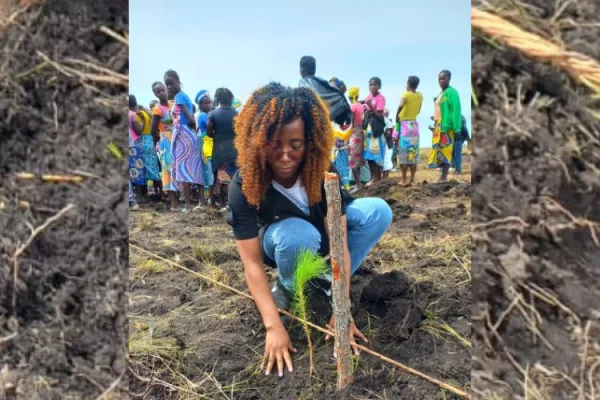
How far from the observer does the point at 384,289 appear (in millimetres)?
2320

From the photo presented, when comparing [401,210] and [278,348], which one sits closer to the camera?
[278,348]

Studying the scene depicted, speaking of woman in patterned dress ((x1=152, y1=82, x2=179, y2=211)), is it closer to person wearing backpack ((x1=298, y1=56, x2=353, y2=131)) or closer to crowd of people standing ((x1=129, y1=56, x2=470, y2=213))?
crowd of people standing ((x1=129, y1=56, x2=470, y2=213))

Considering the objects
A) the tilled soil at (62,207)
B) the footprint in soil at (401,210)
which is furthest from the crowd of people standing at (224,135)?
the tilled soil at (62,207)

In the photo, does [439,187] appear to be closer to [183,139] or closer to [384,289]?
[183,139]

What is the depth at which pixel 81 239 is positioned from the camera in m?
1.05

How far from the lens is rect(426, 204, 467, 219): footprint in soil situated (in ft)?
15.8

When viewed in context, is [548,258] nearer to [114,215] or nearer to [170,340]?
[114,215]

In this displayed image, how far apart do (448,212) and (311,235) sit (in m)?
3.20

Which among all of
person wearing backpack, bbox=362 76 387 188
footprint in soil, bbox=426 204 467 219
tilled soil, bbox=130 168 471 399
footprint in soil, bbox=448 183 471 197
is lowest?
tilled soil, bbox=130 168 471 399

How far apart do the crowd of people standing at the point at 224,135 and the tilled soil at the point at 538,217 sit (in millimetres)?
3430

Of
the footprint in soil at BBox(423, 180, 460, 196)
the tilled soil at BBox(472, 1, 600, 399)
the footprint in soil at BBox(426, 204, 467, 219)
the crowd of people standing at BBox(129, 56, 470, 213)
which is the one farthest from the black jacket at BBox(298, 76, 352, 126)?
the tilled soil at BBox(472, 1, 600, 399)

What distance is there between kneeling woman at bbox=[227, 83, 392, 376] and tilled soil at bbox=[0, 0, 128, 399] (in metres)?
0.81

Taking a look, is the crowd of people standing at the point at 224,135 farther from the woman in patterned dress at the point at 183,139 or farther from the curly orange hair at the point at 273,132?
the curly orange hair at the point at 273,132

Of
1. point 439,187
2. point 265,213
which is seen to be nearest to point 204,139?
point 439,187
